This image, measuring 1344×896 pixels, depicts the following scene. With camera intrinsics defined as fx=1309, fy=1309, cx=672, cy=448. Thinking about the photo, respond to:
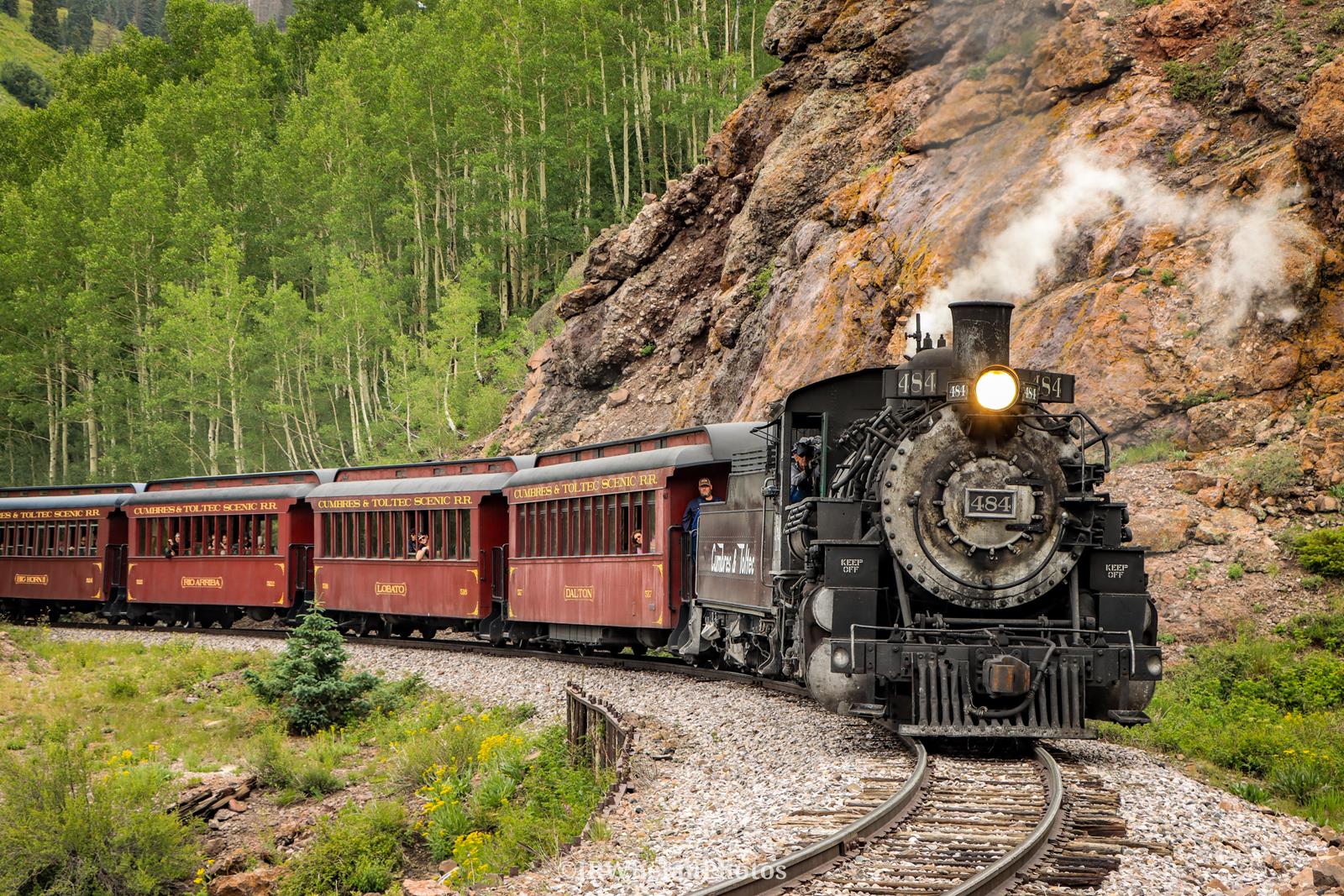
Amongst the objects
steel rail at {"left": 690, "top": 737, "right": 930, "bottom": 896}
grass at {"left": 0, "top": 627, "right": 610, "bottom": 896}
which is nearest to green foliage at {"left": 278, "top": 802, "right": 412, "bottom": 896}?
grass at {"left": 0, "top": 627, "right": 610, "bottom": 896}

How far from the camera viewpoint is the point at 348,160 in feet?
164

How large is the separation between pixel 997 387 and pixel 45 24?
492ft

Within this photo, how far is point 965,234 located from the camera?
22422 millimetres

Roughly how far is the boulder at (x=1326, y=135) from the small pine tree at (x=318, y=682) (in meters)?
15.2

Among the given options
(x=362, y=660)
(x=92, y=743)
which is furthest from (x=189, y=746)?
(x=362, y=660)

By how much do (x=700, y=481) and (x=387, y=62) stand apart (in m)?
44.1

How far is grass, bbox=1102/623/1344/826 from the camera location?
382 inches

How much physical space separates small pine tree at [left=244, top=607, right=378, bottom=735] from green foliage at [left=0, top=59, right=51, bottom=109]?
Answer: 112m

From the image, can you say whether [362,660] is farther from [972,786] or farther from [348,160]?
[348,160]

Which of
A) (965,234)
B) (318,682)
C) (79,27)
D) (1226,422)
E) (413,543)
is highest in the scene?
(79,27)

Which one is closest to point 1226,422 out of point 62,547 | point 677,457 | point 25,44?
point 677,457

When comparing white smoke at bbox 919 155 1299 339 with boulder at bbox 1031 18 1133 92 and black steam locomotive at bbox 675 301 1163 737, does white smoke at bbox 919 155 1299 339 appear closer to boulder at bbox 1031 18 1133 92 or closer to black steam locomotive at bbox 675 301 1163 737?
boulder at bbox 1031 18 1133 92

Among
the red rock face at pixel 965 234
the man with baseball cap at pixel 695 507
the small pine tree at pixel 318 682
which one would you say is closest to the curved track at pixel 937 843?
the man with baseball cap at pixel 695 507

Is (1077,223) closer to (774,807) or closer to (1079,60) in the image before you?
(1079,60)
